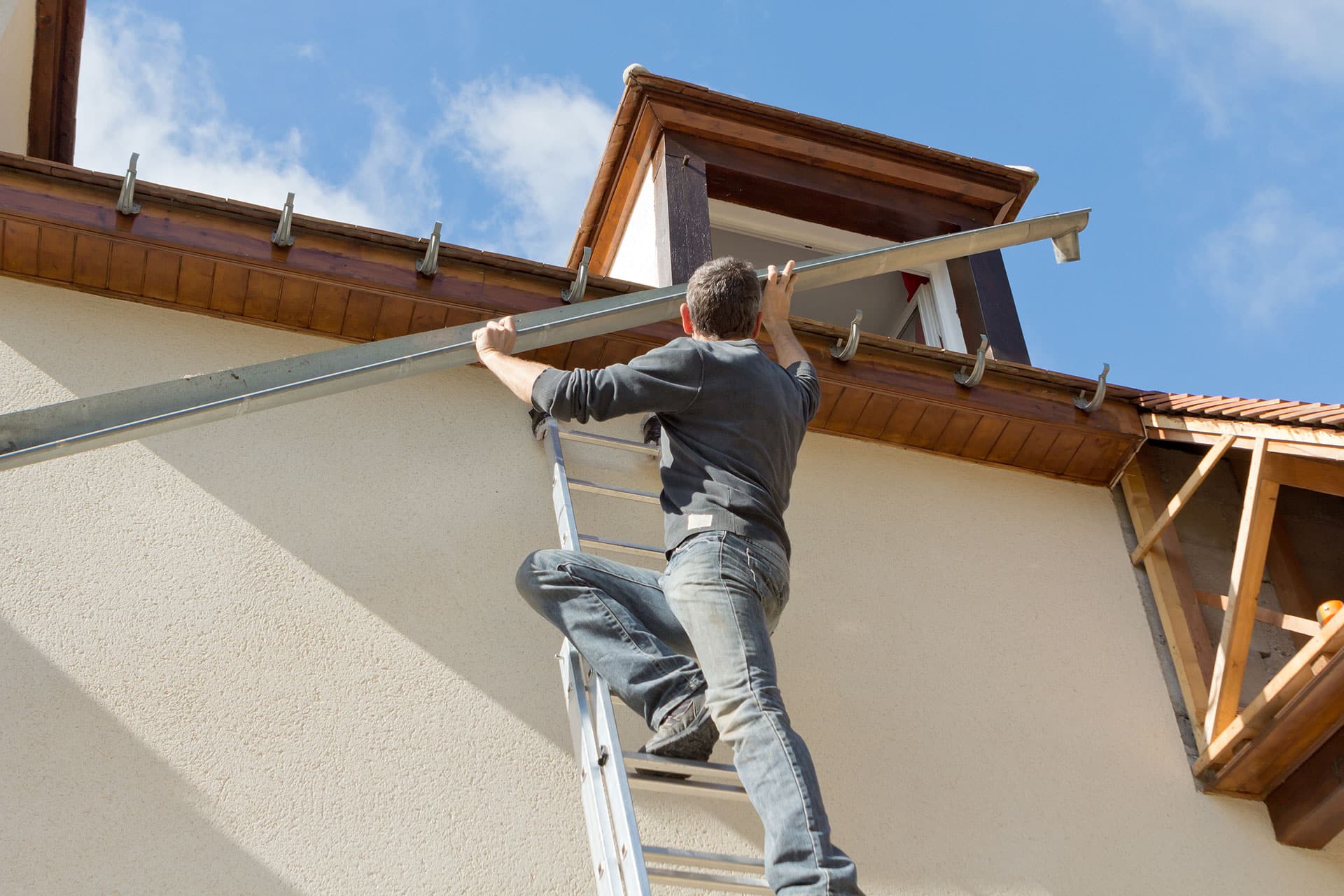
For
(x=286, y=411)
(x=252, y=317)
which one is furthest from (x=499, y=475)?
(x=252, y=317)

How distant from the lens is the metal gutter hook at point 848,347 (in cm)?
514

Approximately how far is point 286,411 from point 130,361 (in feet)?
1.81

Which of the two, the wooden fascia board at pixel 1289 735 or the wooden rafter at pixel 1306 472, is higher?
the wooden rafter at pixel 1306 472

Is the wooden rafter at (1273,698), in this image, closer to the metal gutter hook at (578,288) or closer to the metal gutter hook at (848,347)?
the metal gutter hook at (848,347)

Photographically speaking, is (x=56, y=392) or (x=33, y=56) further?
(x=33, y=56)

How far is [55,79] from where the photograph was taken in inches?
254

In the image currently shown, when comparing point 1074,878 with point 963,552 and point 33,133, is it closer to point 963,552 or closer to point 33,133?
point 963,552

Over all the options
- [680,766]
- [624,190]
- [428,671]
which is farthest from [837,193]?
[680,766]

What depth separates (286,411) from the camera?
4.58 m

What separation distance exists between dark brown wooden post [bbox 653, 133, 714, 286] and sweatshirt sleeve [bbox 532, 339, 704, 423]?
2374mm

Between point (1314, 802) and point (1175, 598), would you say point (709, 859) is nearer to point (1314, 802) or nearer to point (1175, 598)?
point (1314, 802)

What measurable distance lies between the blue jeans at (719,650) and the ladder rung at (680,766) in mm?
86

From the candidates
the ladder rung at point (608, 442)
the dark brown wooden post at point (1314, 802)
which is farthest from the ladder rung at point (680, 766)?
the dark brown wooden post at point (1314, 802)

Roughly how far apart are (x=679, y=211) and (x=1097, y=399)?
2.09 meters
